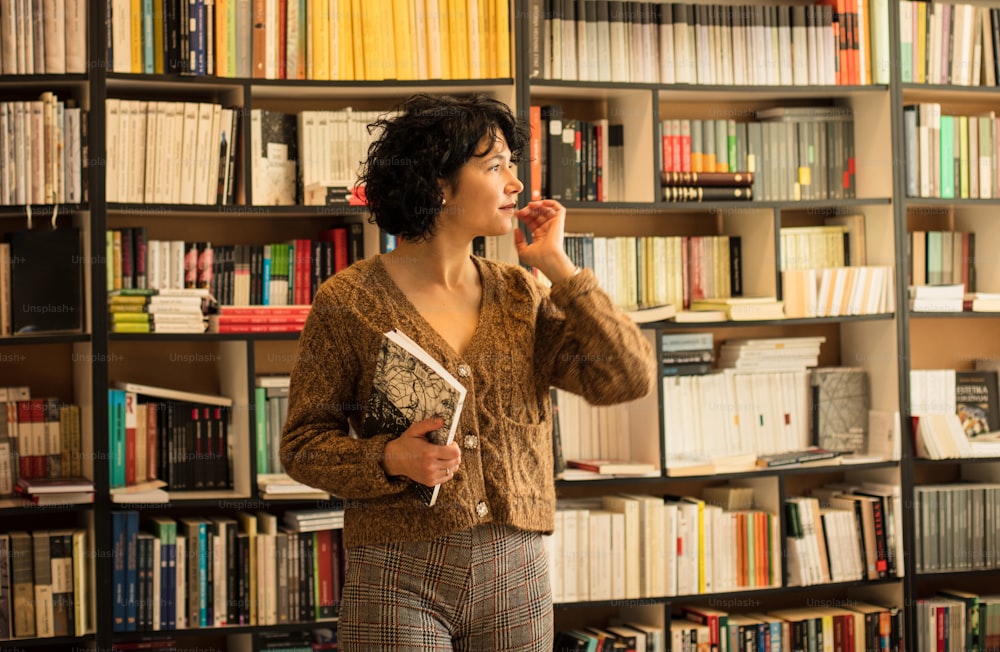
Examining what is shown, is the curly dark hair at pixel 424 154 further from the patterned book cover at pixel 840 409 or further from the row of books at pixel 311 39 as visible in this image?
the patterned book cover at pixel 840 409

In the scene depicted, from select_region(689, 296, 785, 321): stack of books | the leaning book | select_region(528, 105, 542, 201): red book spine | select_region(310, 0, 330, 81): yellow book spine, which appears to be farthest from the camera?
select_region(689, 296, 785, 321): stack of books

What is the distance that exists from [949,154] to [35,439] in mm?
2819

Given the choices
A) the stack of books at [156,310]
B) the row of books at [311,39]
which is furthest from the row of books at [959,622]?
the stack of books at [156,310]

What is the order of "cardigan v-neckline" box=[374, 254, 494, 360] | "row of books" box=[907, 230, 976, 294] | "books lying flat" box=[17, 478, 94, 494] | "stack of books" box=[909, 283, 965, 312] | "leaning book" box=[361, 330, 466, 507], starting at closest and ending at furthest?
"leaning book" box=[361, 330, 466, 507]
"cardigan v-neckline" box=[374, 254, 494, 360]
"books lying flat" box=[17, 478, 94, 494]
"stack of books" box=[909, 283, 965, 312]
"row of books" box=[907, 230, 976, 294]

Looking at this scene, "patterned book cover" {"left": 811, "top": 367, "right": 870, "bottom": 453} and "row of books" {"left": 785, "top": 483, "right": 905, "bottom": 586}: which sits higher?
"patterned book cover" {"left": 811, "top": 367, "right": 870, "bottom": 453}

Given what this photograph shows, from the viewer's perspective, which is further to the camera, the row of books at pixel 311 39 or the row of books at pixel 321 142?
the row of books at pixel 321 142

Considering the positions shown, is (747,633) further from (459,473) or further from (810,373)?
(459,473)

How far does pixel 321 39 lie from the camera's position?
316cm

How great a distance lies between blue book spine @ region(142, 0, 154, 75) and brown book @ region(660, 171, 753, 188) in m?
1.47

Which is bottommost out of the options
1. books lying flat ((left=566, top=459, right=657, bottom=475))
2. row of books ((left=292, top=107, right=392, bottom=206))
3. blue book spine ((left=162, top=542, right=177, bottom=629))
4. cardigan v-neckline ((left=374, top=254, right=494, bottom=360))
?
blue book spine ((left=162, top=542, right=177, bottom=629))

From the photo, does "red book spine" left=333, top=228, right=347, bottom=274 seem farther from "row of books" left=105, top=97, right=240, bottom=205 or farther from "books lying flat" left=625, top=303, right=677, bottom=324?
"books lying flat" left=625, top=303, right=677, bottom=324

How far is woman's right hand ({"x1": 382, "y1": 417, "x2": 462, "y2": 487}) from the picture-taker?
5.41 feet

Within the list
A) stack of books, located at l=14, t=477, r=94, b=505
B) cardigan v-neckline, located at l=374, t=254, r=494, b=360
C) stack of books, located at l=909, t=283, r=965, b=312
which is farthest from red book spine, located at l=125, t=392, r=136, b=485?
stack of books, located at l=909, t=283, r=965, b=312

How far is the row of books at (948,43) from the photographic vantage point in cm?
352
